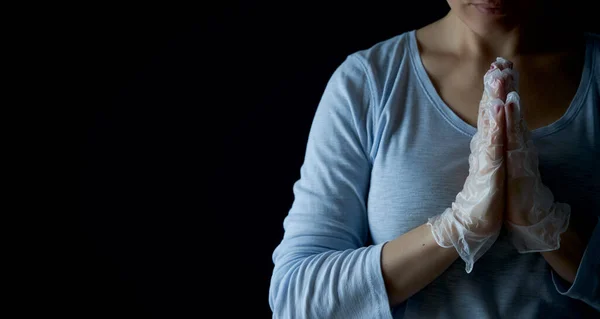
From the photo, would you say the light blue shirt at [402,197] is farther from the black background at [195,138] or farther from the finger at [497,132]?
the black background at [195,138]

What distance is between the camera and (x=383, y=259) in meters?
0.99

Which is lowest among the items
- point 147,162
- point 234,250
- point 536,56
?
point 234,250

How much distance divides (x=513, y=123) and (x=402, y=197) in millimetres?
192

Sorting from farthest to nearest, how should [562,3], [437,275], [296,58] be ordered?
[296,58]
[562,3]
[437,275]

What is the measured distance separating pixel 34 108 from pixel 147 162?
23 cm

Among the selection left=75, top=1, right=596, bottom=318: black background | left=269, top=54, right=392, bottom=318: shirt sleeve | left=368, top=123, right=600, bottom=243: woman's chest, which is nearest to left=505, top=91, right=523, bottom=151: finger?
left=368, top=123, right=600, bottom=243: woman's chest

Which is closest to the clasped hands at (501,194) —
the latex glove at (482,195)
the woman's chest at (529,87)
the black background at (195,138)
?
the latex glove at (482,195)

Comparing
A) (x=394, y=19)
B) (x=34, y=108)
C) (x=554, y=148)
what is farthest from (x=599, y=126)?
(x=34, y=108)

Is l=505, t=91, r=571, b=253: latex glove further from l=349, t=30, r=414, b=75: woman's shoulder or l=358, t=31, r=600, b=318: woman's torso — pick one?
l=349, t=30, r=414, b=75: woman's shoulder

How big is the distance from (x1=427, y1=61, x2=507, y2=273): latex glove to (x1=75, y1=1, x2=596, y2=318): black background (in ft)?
1.84

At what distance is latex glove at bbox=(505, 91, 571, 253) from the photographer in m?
0.92

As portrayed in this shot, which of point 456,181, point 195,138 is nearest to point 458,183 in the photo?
point 456,181

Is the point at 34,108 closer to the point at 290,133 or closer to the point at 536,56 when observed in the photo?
the point at 290,133

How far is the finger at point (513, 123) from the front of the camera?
36.0 inches
